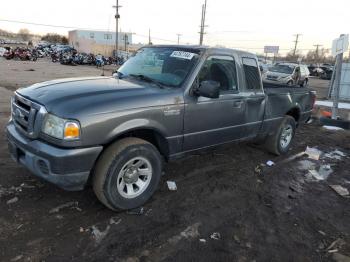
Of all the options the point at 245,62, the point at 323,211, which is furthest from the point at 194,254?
the point at 245,62

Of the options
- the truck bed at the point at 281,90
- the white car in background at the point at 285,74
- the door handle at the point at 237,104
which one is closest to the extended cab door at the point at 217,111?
the door handle at the point at 237,104

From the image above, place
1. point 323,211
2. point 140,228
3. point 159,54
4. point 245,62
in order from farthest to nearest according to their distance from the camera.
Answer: point 245,62 → point 159,54 → point 323,211 → point 140,228

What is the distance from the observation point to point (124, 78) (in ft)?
14.7

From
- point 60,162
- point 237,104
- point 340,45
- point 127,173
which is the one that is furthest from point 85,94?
point 340,45

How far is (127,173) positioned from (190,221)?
0.92 metres

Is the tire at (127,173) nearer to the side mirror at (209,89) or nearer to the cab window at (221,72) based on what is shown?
the side mirror at (209,89)

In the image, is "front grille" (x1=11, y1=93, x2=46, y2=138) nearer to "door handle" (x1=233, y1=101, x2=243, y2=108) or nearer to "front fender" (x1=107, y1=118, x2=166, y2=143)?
"front fender" (x1=107, y1=118, x2=166, y2=143)

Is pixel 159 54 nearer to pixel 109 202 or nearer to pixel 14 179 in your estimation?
pixel 109 202

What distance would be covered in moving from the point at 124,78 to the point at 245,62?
77.0 inches

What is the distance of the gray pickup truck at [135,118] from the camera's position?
3219mm

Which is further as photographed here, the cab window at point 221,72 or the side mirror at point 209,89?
the cab window at point 221,72

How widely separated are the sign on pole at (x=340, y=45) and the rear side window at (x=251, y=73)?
5.69 m

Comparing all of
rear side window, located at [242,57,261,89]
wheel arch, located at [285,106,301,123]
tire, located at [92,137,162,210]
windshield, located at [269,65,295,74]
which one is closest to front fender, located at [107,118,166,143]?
tire, located at [92,137,162,210]

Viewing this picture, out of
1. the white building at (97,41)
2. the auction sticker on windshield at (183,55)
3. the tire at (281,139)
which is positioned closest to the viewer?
the auction sticker on windshield at (183,55)
